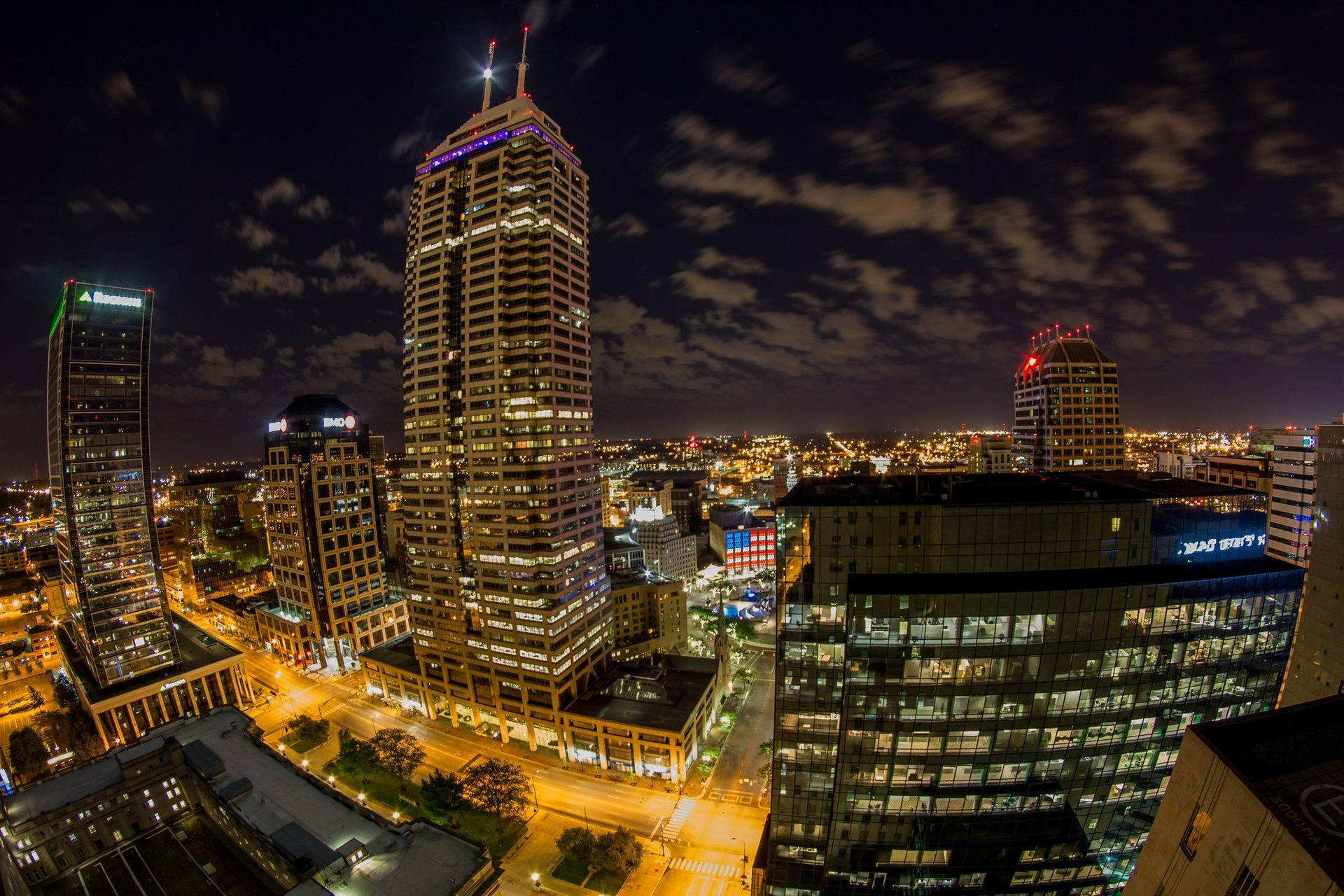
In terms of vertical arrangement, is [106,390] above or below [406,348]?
below

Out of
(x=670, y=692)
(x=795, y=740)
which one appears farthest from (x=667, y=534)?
(x=795, y=740)

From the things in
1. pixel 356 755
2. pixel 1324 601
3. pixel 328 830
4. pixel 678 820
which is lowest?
pixel 678 820

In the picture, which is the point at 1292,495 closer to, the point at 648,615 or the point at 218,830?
the point at 648,615

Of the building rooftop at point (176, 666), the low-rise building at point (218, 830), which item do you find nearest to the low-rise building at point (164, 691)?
the building rooftop at point (176, 666)

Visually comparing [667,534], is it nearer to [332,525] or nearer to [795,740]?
[332,525]

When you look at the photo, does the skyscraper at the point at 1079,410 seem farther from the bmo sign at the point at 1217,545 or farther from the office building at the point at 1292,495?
the bmo sign at the point at 1217,545

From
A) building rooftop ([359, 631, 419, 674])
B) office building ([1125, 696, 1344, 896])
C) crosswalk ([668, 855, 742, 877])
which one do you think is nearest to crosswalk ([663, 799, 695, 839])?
crosswalk ([668, 855, 742, 877])

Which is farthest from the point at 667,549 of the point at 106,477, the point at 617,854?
the point at 106,477
